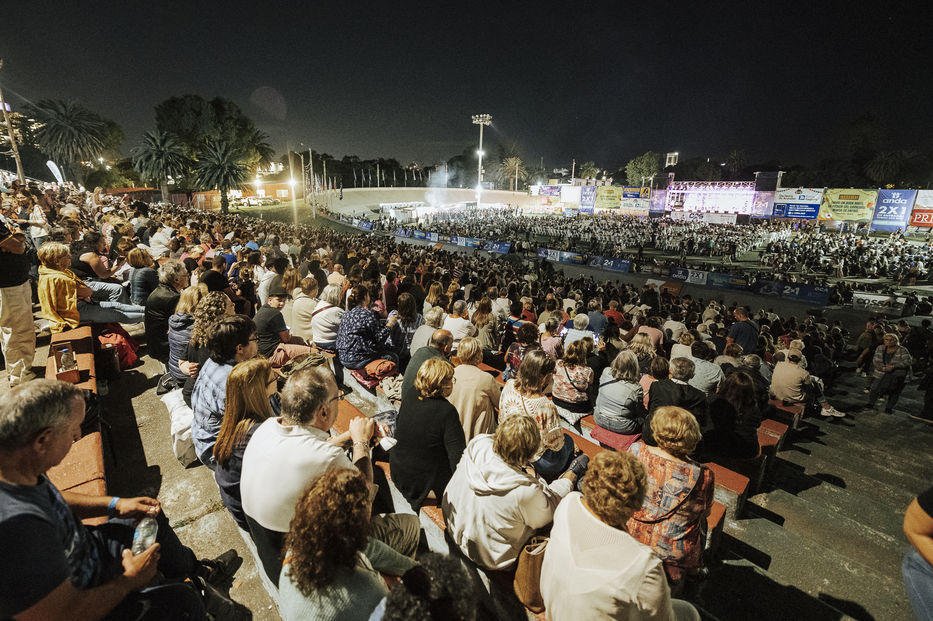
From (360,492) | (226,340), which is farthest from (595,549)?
(226,340)

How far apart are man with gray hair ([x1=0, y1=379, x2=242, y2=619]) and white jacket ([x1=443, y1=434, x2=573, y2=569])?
1.51m

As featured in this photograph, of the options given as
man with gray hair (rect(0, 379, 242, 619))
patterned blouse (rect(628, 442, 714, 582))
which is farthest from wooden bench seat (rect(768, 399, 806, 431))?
man with gray hair (rect(0, 379, 242, 619))

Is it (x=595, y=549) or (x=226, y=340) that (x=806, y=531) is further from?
(x=226, y=340)

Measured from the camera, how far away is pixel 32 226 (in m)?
8.65

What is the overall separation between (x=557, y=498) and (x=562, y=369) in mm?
2452

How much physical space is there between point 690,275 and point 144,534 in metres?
25.1

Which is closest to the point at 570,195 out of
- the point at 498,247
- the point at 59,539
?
the point at 498,247

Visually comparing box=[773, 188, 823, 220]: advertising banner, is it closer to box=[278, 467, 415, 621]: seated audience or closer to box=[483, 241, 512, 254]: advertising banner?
box=[483, 241, 512, 254]: advertising banner

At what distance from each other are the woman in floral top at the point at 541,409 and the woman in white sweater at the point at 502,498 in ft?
3.00

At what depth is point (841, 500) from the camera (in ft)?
15.4

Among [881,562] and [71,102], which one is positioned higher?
[71,102]

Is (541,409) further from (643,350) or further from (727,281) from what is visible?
(727,281)

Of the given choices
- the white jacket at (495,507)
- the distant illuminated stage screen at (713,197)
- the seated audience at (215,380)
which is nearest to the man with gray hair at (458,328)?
the seated audience at (215,380)

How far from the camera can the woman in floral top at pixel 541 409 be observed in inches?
135
